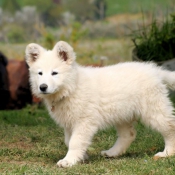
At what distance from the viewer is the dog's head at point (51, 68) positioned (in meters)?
6.14

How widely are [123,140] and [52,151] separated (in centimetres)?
96

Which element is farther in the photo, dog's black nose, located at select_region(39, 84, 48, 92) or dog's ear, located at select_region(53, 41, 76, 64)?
dog's ear, located at select_region(53, 41, 76, 64)

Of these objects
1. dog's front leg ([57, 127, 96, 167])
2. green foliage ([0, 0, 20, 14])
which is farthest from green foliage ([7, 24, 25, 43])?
dog's front leg ([57, 127, 96, 167])

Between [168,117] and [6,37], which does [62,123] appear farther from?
[6,37]

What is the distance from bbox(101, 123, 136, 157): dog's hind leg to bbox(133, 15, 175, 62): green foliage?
426 cm

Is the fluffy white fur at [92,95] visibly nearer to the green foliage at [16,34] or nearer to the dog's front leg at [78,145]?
the dog's front leg at [78,145]

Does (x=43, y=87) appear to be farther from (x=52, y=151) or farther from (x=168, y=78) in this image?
(x=168, y=78)

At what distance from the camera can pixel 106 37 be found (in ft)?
59.0

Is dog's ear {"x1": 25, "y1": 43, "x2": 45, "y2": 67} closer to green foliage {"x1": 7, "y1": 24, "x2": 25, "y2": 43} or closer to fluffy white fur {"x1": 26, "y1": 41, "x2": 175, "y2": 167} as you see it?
fluffy white fur {"x1": 26, "y1": 41, "x2": 175, "y2": 167}

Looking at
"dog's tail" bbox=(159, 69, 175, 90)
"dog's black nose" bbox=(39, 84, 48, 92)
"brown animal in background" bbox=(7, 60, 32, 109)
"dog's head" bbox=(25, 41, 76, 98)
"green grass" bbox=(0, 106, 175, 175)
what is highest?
"dog's head" bbox=(25, 41, 76, 98)

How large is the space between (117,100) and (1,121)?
345 cm

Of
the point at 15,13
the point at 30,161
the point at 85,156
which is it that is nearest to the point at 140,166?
the point at 85,156

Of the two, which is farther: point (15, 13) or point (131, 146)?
point (15, 13)

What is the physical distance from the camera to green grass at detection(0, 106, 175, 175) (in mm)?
5648
